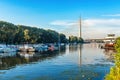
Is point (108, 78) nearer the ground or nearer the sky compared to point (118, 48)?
nearer the ground

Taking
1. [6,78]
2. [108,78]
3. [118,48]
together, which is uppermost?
[118,48]

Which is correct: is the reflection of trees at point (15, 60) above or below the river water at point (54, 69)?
above

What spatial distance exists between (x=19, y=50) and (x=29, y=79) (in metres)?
77.6

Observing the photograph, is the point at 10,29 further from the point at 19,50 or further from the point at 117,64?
the point at 117,64

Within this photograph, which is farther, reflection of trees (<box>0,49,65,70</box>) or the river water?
reflection of trees (<box>0,49,65,70</box>)

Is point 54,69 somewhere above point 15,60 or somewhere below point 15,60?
below

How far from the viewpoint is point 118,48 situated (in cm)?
1700

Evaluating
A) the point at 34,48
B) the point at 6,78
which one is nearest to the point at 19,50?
the point at 34,48

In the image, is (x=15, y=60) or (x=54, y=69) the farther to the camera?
(x=15, y=60)

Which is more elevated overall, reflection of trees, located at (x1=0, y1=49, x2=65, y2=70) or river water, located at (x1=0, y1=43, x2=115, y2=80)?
reflection of trees, located at (x1=0, y1=49, x2=65, y2=70)

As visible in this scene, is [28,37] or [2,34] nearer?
[2,34]

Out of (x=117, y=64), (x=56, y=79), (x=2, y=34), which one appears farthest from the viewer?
(x=2, y=34)

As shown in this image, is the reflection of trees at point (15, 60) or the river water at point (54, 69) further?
the reflection of trees at point (15, 60)

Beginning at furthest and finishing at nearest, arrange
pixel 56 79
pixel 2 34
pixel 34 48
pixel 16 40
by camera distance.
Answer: pixel 16 40 < pixel 2 34 < pixel 34 48 < pixel 56 79
